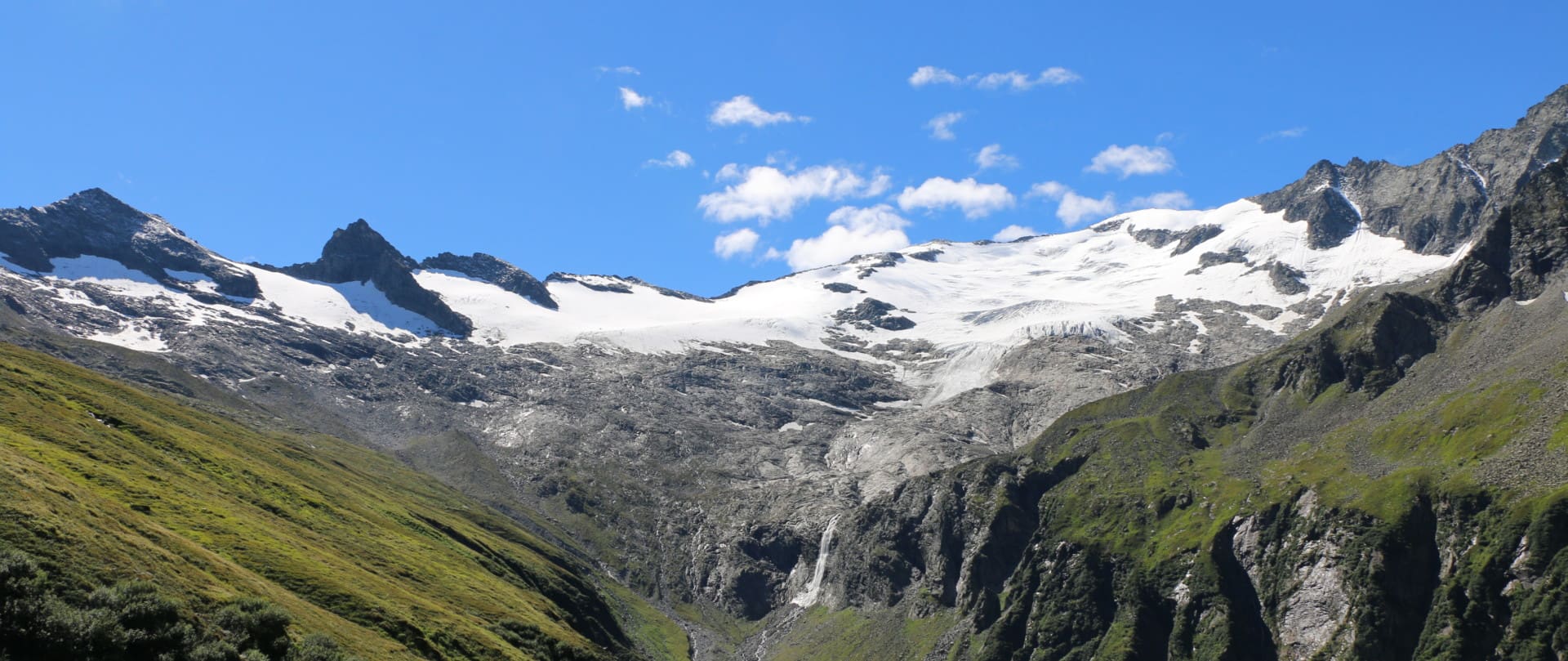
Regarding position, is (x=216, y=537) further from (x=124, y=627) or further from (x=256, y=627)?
(x=124, y=627)

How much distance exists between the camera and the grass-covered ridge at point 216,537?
89.1 metres

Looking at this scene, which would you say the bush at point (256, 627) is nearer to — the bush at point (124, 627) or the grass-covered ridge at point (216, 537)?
the bush at point (124, 627)

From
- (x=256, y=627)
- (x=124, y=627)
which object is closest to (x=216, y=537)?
(x=256, y=627)

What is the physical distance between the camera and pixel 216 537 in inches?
4884

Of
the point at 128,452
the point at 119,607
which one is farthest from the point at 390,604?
the point at 119,607

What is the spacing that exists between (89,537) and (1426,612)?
636 feet

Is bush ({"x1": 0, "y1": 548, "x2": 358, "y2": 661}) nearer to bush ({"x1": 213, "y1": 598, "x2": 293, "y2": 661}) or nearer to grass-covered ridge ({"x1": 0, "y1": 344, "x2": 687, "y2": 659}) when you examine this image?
bush ({"x1": 213, "y1": 598, "x2": 293, "y2": 661})

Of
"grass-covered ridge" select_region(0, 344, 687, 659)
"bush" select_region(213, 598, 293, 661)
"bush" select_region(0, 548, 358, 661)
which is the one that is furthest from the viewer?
"grass-covered ridge" select_region(0, 344, 687, 659)

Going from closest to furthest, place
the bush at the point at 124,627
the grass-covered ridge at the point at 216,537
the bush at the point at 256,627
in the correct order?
the bush at the point at 124,627
the bush at the point at 256,627
the grass-covered ridge at the point at 216,537

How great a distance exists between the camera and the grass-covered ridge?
89.1m

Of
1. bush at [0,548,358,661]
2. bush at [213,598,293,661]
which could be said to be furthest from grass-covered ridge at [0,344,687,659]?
bush at [0,548,358,661]

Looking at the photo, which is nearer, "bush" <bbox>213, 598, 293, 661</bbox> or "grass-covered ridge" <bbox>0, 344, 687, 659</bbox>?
"bush" <bbox>213, 598, 293, 661</bbox>

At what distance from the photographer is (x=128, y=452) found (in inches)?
5699

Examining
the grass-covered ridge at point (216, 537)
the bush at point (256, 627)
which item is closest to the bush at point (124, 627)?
the bush at point (256, 627)
